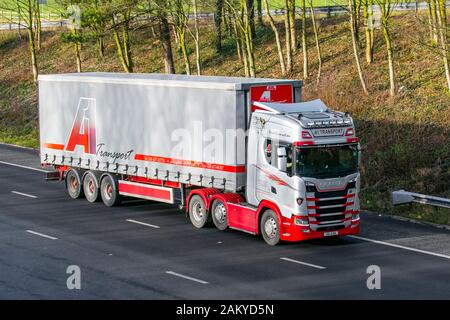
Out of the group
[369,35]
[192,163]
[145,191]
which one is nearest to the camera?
[192,163]

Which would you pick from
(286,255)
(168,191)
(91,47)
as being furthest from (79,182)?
(91,47)

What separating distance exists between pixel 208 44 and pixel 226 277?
37321mm

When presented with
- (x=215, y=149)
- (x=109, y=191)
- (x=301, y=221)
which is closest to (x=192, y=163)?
(x=215, y=149)

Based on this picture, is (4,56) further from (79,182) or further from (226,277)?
(226,277)

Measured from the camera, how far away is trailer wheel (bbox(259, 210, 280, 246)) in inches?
919

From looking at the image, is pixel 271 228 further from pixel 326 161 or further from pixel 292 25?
pixel 292 25

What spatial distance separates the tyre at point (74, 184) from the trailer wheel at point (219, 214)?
6.45m

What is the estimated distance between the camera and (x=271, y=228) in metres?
23.5

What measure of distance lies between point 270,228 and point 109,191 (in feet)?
23.6

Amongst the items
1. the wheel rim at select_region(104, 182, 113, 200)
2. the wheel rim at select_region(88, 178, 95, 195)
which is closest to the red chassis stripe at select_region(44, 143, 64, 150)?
the wheel rim at select_region(88, 178, 95, 195)

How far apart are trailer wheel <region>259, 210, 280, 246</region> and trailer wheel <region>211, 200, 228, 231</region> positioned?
58.1 inches

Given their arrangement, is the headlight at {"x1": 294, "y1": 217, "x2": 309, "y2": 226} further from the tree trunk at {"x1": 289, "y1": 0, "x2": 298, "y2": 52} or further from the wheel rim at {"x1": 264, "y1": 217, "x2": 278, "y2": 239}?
the tree trunk at {"x1": 289, "y1": 0, "x2": 298, "y2": 52}

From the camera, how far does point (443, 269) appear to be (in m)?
21.0

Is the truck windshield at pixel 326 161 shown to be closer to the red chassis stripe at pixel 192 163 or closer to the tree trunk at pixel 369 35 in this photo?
the red chassis stripe at pixel 192 163
